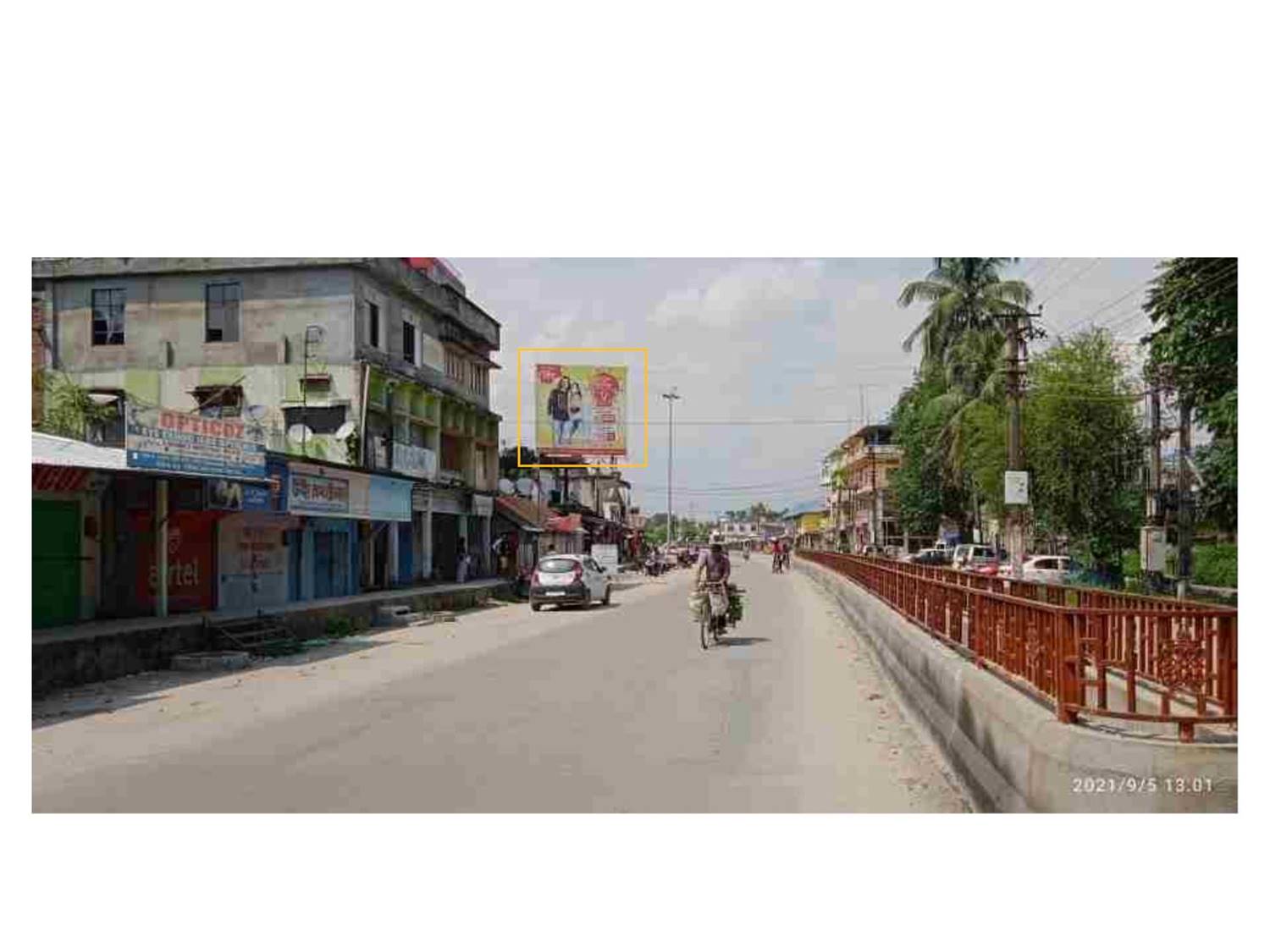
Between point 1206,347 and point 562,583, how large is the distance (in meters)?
15.5

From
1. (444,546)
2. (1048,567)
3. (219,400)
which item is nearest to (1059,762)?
(219,400)

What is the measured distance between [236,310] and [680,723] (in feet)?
74.9

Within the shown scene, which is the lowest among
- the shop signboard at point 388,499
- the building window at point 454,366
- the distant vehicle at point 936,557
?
the distant vehicle at point 936,557

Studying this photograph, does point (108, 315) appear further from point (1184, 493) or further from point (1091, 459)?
point (1091, 459)

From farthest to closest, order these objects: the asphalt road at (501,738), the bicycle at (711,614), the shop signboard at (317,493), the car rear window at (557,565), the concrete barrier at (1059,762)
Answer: the car rear window at (557,565) < the shop signboard at (317,493) < the bicycle at (711,614) < the asphalt road at (501,738) < the concrete barrier at (1059,762)

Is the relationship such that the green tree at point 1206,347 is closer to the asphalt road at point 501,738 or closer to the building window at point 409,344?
the asphalt road at point 501,738

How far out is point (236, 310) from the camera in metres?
29.5

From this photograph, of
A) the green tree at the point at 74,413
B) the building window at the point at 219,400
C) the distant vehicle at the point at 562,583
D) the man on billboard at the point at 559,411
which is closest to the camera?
the man on billboard at the point at 559,411

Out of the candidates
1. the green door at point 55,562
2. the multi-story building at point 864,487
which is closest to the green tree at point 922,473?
the multi-story building at point 864,487

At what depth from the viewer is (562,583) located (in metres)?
28.4

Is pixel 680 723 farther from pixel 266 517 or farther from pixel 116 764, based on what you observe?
pixel 266 517

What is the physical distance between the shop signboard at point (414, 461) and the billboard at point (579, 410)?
10.7 meters

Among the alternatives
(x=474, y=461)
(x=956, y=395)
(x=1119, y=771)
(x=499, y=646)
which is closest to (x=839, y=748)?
(x=1119, y=771)

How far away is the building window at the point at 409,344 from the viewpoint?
33469 mm
